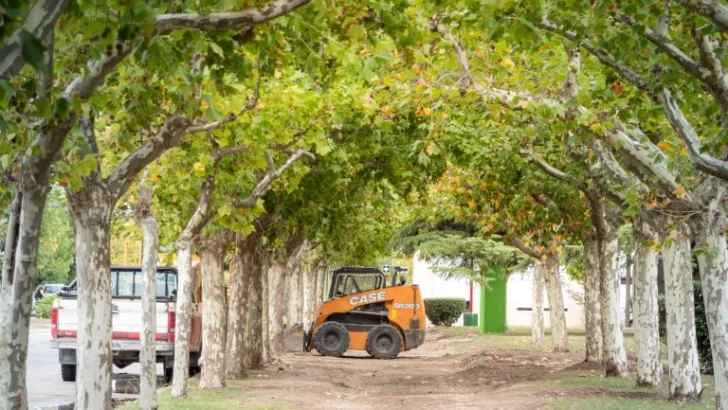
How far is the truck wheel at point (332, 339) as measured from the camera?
112ft

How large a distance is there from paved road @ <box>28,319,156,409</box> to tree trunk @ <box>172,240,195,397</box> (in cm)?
208

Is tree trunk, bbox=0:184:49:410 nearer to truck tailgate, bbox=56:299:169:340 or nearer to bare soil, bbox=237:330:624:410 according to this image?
bare soil, bbox=237:330:624:410

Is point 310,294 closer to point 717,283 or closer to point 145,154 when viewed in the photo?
point 717,283

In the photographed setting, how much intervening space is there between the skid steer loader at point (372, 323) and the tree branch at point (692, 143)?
949 inches

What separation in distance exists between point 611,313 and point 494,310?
1154 inches

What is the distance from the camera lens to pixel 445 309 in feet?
196

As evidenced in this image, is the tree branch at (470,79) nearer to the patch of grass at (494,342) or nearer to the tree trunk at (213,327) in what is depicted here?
the tree trunk at (213,327)

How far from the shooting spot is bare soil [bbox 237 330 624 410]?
734 inches

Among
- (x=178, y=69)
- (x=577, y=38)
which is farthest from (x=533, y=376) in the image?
(x=178, y=69)

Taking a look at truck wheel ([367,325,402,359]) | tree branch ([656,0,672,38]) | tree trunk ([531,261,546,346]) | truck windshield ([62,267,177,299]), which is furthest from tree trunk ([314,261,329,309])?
tree branch ([656,0,672,38])

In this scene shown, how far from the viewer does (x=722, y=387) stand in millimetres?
12141

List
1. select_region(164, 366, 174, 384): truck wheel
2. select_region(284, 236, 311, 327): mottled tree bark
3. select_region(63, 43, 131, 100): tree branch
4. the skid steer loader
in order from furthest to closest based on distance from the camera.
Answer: select_region(284, 236, 311, 327): mottled tree bark
the skid steer loader
select_region(164, 366, 174, 384): truck wheel
select_region(63, 43, 131, 100): tree branch

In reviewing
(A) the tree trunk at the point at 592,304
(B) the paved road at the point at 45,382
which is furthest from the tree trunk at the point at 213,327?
(A) the tree trunk at the point at 592,304

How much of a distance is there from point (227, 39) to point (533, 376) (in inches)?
655
